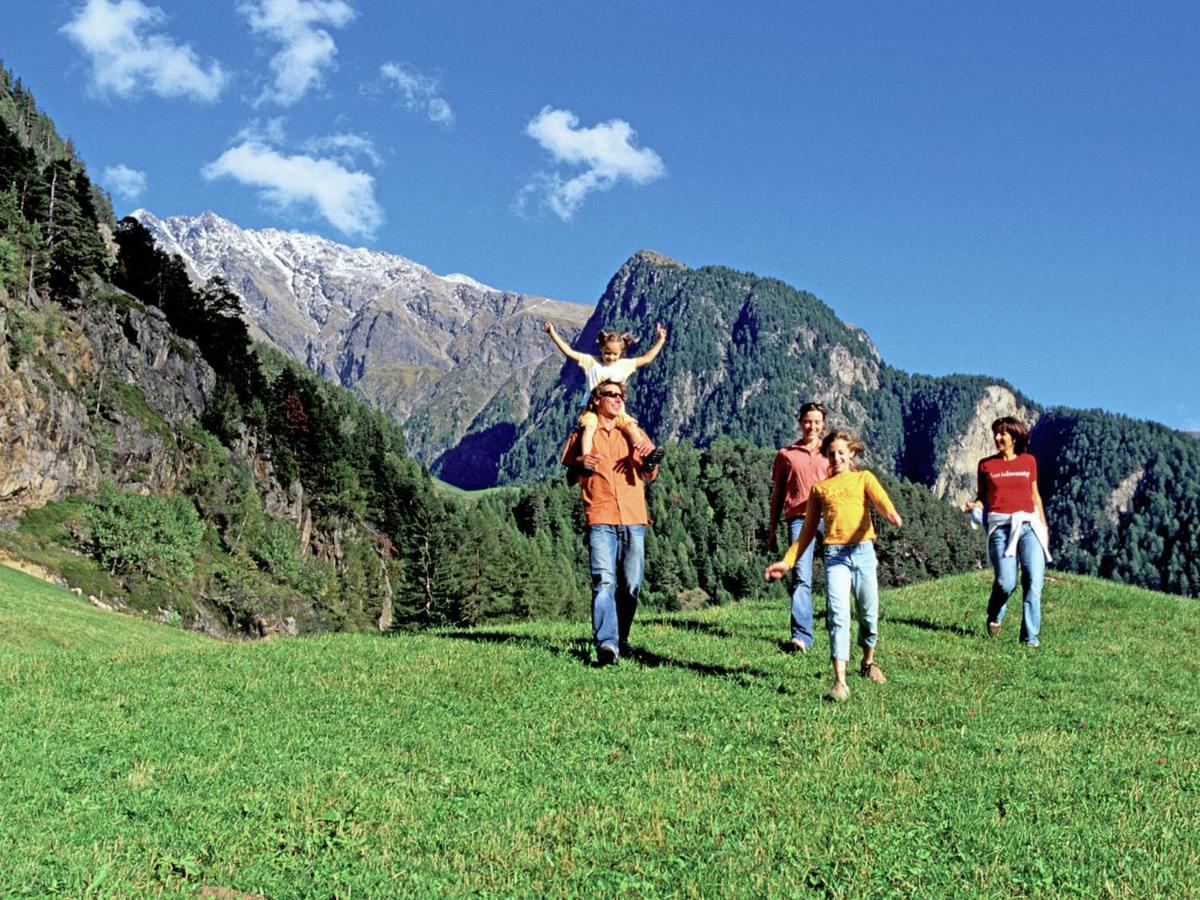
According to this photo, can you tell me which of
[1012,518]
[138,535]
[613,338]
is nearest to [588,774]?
[613,338]

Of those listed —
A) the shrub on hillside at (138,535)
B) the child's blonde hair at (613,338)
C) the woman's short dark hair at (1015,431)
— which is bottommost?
the shrub on hillside at (138,535)

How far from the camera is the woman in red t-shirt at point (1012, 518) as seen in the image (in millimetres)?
15914

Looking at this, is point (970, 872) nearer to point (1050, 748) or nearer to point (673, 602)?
point (1050, 748)

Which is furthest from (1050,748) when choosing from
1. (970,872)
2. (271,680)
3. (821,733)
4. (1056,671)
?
(271,680)

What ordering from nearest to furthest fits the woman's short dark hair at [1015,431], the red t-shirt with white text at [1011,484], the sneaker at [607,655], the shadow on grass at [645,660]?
1. the shadow on grass at [645,660]
2. the sneaker at [607,655]
3. the woman's short dark hair at [1015,431]
4. the red t-shirt with white text at [1011,484]

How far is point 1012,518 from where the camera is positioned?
1611 centimetres

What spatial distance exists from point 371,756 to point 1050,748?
263 inches

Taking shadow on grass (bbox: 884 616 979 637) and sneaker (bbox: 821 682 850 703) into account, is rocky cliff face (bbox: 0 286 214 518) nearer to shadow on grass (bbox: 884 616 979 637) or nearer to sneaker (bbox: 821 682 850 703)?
shadow on grass (bbox: 884 616 979 637)

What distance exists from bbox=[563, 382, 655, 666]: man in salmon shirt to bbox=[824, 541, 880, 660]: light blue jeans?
103 inches

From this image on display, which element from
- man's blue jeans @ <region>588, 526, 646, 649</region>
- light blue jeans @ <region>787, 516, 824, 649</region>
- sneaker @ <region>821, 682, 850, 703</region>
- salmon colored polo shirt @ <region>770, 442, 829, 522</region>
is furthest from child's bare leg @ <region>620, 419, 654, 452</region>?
sneaker @ <region>821, 682, 850, 703</region>

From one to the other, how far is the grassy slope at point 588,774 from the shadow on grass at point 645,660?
78 mm

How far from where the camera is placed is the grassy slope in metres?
5.91

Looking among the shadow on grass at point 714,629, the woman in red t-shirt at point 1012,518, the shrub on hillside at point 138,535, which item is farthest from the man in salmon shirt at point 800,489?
the shrub on hillside at point 138,535

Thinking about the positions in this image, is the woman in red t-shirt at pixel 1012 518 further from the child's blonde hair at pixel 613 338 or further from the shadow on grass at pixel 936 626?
the child's blonde hair at pixel 613 338
